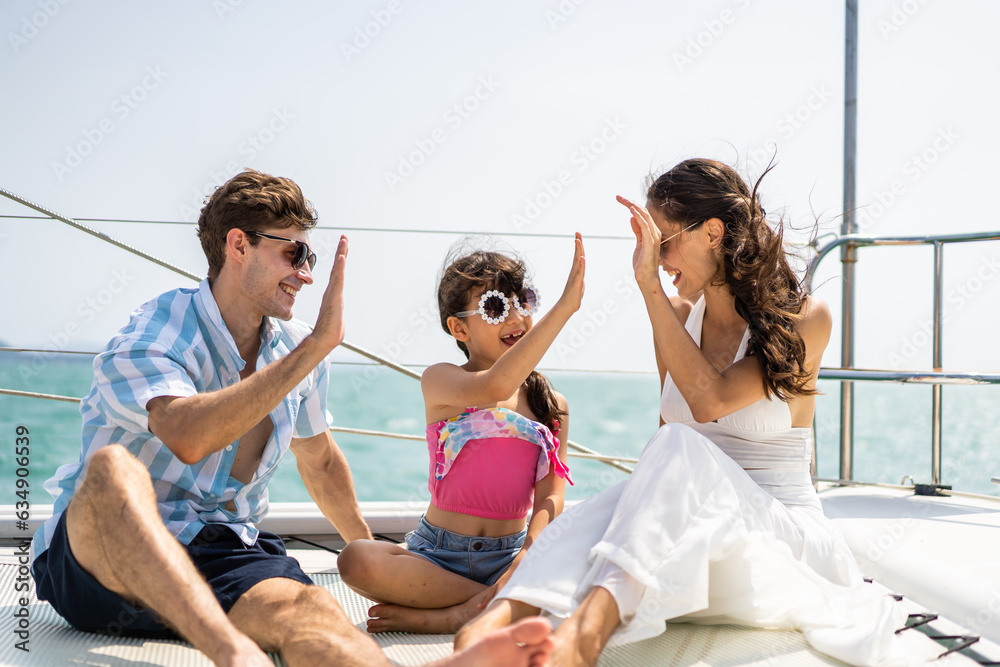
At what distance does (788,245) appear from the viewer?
90.5 inches

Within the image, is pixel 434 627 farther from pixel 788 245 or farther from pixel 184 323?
pixel 788 245

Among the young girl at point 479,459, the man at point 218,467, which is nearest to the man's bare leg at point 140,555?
the man at point 218,467

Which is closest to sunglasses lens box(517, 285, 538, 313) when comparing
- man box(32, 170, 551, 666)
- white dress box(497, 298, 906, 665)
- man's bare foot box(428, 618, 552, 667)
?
man box(32, 170, 551, 666)

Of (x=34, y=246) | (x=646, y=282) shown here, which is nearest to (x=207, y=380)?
(x=646, y=282)

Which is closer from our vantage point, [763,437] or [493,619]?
[493,619]

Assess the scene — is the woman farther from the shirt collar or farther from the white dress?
the shirt collar

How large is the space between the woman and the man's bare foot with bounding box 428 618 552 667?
10 cm

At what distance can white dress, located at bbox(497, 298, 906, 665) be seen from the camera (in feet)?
5.04

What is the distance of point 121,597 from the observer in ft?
5.50

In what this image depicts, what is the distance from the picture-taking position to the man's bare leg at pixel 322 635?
127 centimetres

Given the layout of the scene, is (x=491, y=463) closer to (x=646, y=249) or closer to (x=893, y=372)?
(x=646, y=249)

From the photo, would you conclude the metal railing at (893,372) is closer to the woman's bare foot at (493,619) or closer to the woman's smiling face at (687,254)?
the woman's smiling face at (687,254)

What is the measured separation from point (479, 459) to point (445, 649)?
53 cm

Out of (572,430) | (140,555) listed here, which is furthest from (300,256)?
(572,430)
